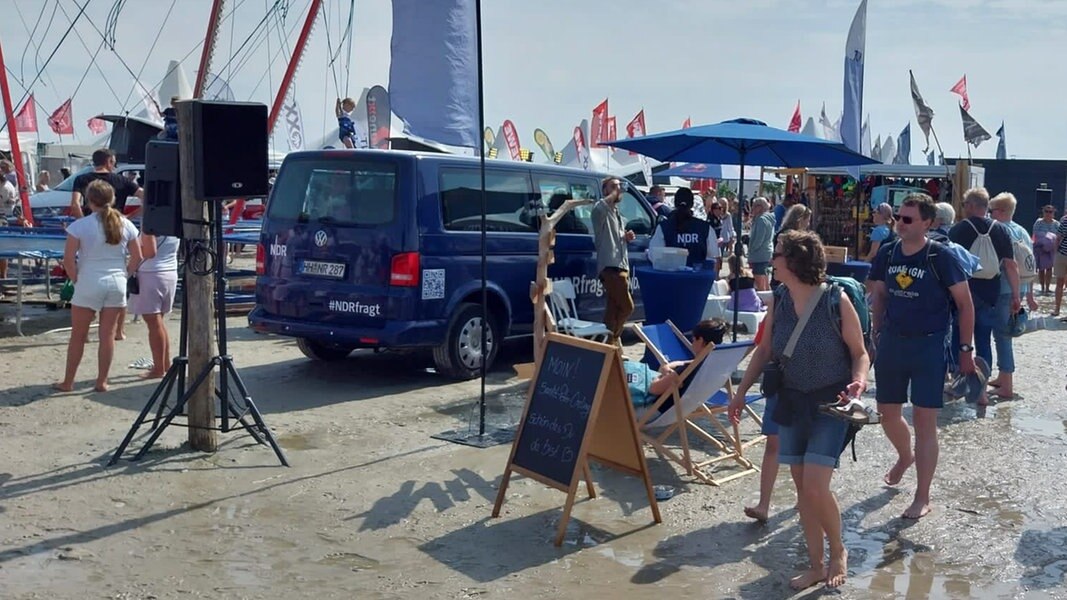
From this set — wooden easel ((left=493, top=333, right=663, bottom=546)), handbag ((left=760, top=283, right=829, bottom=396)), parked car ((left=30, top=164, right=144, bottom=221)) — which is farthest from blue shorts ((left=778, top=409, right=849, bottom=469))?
parked car ((left=30, top=164, right=144, bottom=221))

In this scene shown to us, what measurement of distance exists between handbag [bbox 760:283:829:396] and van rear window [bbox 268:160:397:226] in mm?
4436

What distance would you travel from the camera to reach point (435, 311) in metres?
9.01

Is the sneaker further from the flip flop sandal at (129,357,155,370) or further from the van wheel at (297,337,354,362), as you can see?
the flip flop sandal at (129,357,155,370)

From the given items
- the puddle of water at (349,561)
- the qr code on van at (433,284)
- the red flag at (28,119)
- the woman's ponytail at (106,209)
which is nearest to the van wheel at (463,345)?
the qr code on van at (433,284)

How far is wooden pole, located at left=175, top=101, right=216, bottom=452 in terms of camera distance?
6.87m

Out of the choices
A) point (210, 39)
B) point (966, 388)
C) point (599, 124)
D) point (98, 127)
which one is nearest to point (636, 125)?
point (599, 124)

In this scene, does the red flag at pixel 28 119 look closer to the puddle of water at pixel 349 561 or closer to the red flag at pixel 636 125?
the red flag at pixel 636 125

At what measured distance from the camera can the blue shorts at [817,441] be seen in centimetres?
485

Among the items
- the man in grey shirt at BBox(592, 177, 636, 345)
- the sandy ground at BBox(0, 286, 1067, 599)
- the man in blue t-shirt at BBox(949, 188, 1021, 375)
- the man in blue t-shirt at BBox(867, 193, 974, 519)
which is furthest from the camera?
the man in grey shirt at BBox(592, 177, 636, 345)

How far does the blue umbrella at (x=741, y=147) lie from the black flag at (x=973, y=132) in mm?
14092

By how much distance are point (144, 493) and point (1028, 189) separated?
3205 cm

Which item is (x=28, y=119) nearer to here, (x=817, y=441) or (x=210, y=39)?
(x=210, y=39)

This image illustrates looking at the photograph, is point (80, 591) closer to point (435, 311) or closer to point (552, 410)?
point (552, 410)

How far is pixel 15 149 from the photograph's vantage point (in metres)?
16.3
